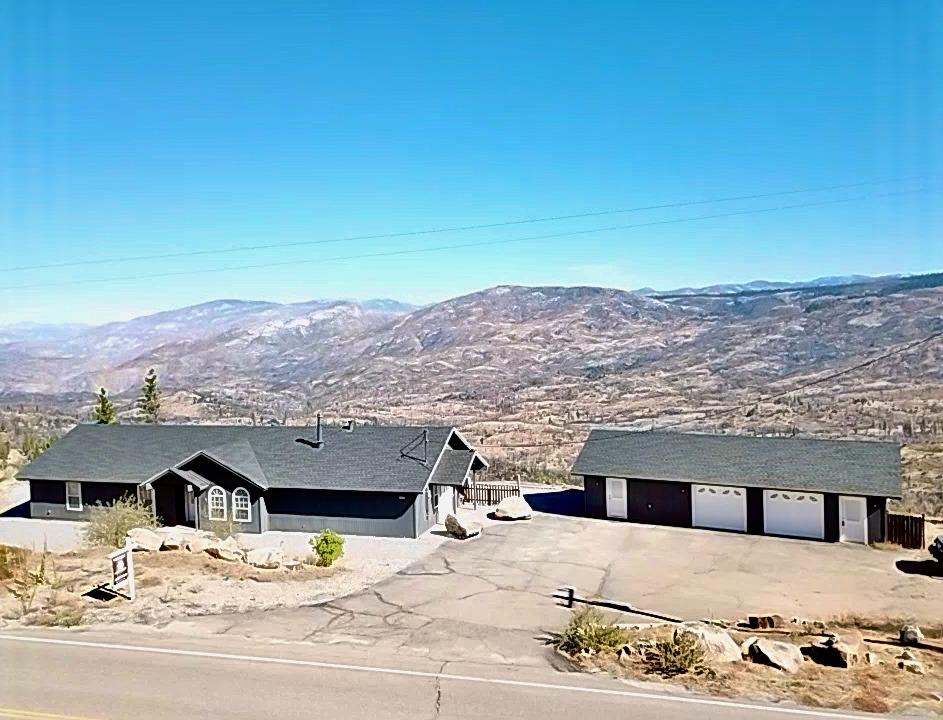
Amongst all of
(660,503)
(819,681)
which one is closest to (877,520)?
(660,503)

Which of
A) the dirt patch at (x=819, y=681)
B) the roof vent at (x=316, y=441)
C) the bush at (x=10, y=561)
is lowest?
the dirt patch at (x=819, y=681)

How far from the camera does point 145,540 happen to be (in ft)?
80.3

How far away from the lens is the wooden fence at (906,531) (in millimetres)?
28266

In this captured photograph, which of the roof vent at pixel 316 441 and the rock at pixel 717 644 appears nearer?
the rock at pixel 717 644

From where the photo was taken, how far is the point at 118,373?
16112cm

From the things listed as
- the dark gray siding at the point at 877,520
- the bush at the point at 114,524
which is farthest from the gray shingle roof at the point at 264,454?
the dark gray siding at the point at 877,520

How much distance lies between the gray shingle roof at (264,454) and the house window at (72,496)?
0.52m

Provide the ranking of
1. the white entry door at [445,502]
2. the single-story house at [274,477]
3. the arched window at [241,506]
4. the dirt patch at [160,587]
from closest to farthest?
the dirt patch at [160,587], the single-story house at [274,477], the arched window at [241,506], the white entry door at [445,502]

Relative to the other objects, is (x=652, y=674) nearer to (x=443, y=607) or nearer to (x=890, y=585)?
(x=443, y=607)

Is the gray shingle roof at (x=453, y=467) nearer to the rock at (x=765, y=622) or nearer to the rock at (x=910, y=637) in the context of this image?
the rock at (x=765, y=622)

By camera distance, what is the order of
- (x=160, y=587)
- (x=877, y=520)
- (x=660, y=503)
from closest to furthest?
(x=160, y=587) → (x=877, y=520) → (x=660, y=503)

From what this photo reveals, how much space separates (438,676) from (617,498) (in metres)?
20.1

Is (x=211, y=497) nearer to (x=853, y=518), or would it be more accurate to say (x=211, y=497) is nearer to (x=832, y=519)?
(x=832, y=519)

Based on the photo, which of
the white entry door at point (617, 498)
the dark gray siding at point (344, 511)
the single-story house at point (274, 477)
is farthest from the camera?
the white entry door at point (617, 498)
